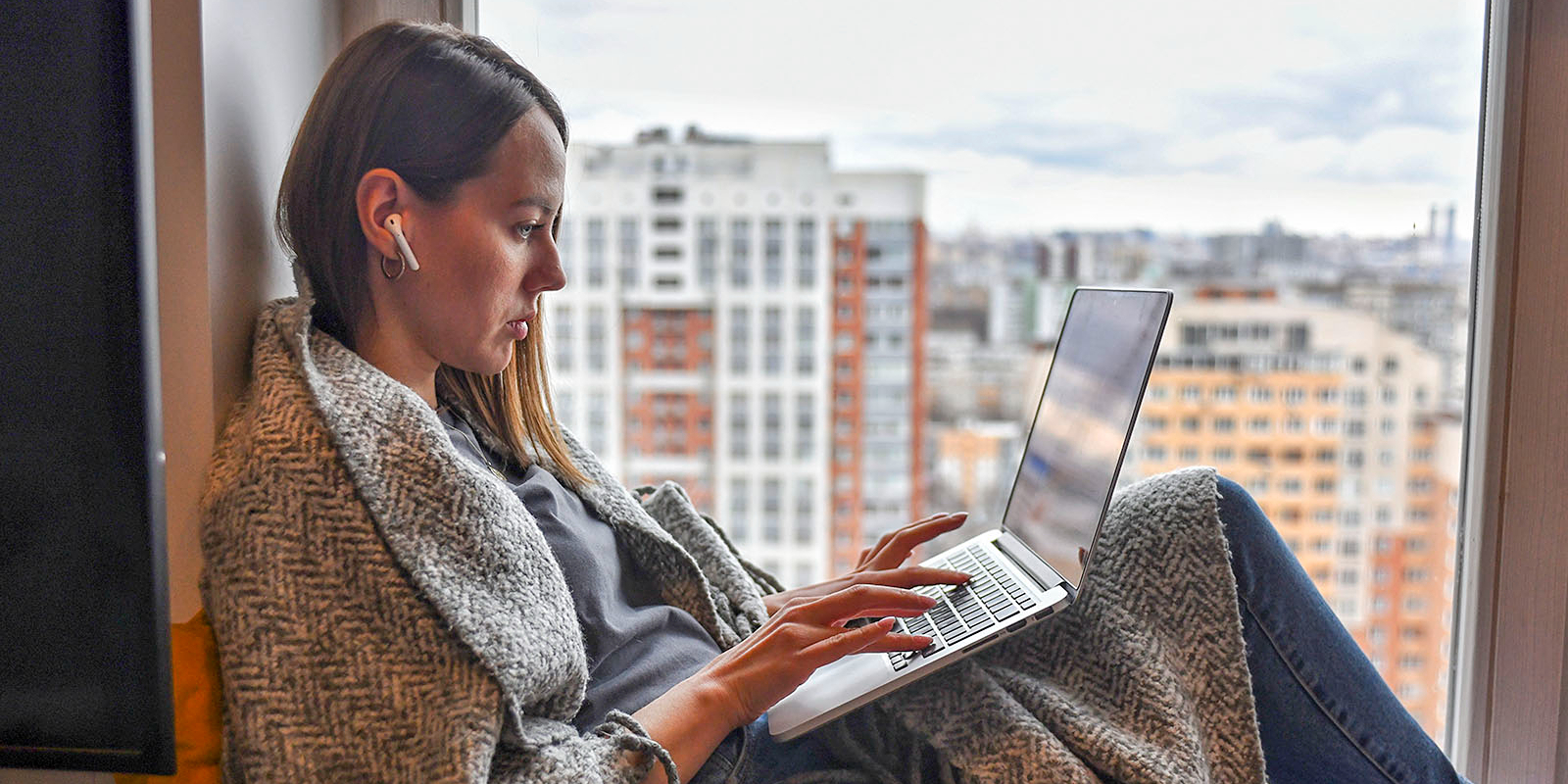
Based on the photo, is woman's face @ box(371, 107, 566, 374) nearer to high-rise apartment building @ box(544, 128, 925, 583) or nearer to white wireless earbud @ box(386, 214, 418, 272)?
white wireless earbud @ box(386, 214, 418, 272)

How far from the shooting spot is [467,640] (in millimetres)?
805

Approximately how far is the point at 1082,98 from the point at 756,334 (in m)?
0.61

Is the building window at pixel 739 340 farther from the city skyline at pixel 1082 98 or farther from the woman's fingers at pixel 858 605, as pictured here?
the woman's fingers at pixel 858 605

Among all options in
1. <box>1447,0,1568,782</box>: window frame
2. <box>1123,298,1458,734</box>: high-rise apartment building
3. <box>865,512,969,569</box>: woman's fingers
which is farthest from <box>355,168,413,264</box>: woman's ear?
<box>1447,0,1568,782</box>: window frame

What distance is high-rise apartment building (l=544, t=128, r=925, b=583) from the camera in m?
1.61

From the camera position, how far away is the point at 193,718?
0.85m

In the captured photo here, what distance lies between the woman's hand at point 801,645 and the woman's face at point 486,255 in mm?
363

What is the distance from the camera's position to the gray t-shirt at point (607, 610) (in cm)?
100

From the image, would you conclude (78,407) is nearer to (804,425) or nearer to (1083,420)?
(1083,420)

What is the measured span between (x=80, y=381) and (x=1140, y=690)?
89cm

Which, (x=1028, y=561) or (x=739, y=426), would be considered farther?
(x=739, y=426)

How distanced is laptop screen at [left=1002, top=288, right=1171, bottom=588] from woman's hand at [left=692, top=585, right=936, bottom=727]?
0.16 metres

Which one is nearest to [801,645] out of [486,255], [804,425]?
[486,255]

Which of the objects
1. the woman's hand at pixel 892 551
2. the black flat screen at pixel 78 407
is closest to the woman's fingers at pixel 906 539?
the woman's hand at pixel 892 551
